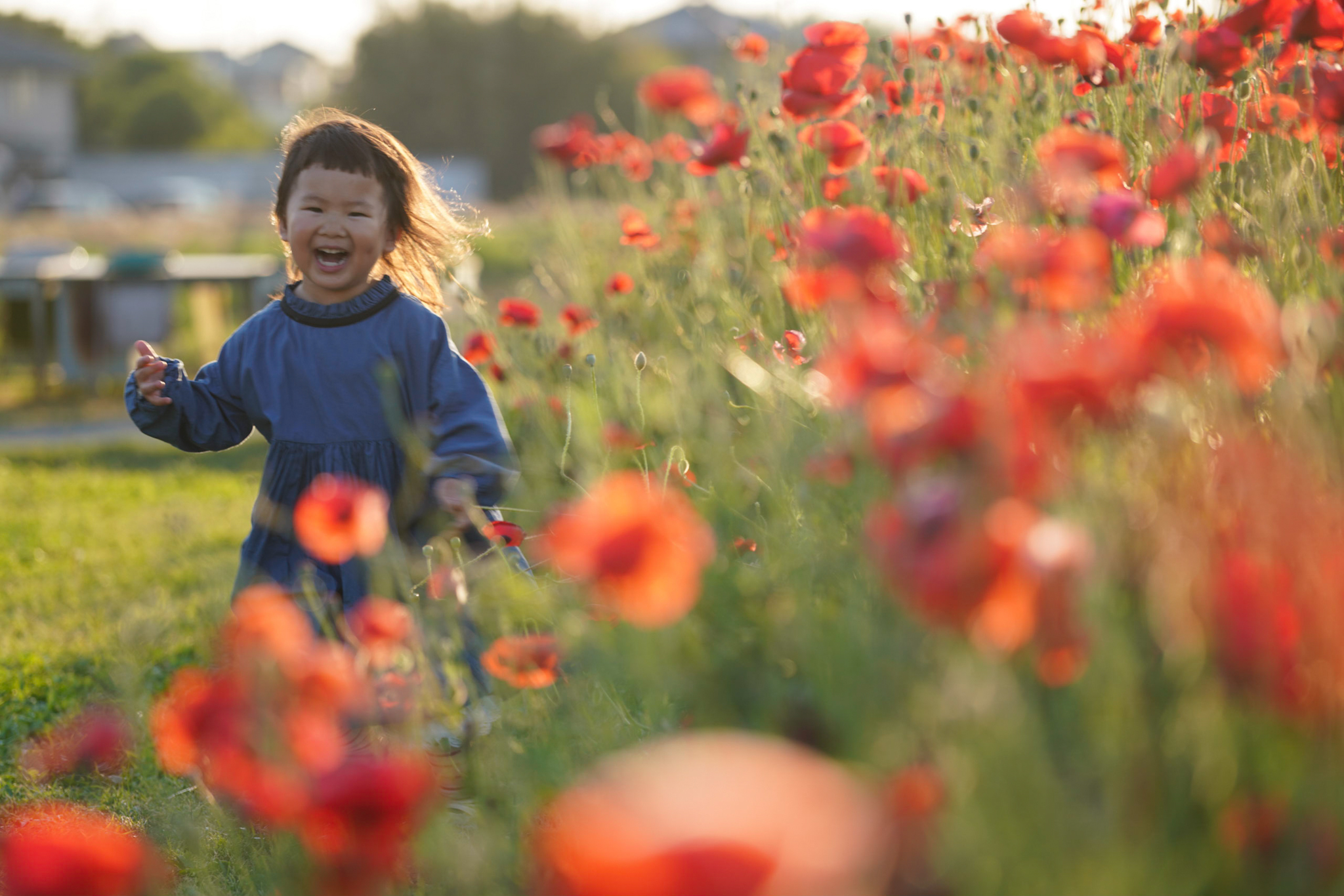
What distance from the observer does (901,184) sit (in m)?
2.29

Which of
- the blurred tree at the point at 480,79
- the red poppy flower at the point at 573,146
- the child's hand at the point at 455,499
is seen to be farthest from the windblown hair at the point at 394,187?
the blurred tree at the point at 480,79

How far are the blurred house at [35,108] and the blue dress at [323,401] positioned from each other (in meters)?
41.2

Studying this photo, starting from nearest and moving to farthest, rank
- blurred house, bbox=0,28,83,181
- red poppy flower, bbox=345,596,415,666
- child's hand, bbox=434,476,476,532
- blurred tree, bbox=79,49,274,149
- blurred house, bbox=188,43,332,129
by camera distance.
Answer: red poppy flower, bbox=345,596,415,666 < child's hand, bbox=434,476,476,532 < blurred house, bbox=0,28,83,181 < blurred tree, bbox=79,49,274,149 < blurred house, bbox=188,43,332,129

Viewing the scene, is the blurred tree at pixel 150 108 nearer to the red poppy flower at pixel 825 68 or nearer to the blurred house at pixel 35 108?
the blurred house at pixel 35 108

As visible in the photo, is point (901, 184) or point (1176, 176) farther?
point (901, 184)

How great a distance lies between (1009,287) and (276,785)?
0.90 meters

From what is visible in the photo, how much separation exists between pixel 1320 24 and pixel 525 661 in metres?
1.47

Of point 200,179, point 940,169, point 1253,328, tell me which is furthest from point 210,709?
point 200,179

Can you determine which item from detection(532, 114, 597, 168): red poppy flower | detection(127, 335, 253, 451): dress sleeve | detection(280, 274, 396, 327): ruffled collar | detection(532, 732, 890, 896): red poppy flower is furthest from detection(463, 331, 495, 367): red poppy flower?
detection(532, 732, 890, 896): red poppy flower

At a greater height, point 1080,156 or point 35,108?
point 1080,156

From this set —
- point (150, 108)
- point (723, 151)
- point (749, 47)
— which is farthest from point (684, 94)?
point (150, 108)

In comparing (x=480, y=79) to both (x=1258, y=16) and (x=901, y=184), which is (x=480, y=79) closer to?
(x=901, y=184)

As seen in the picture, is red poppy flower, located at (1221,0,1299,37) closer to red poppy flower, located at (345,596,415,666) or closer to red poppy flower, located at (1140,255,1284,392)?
red poppy flower, located at (1140,255,1284,392)

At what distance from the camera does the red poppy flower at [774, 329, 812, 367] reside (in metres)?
2.01
